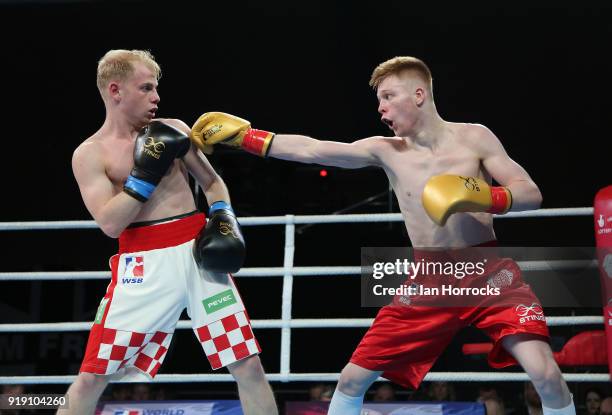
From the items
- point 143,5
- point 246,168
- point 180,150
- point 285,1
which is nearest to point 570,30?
point 285,1

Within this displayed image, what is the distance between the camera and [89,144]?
2762 millimetres

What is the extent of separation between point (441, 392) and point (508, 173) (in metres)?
3.02

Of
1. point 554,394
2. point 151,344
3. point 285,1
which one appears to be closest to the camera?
point 554,394

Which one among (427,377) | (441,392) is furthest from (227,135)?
(441,392)

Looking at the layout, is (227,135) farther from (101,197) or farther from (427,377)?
(427,377)

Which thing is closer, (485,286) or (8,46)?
(485,286)

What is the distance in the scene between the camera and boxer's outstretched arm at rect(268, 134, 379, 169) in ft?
9.44

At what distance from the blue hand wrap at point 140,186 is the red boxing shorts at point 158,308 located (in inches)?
6.4

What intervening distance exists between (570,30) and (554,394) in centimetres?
496

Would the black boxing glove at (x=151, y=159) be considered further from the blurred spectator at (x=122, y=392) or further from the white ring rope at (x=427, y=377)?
the blurred spectator at (x=122, y=392)

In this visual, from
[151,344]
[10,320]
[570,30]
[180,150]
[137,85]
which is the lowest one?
[151,344]

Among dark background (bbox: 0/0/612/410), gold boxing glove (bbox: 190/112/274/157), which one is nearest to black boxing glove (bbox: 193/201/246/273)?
gold boxing glove (bbox: 190/112/274/157)

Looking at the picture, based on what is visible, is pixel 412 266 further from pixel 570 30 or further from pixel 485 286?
pixel 570 30

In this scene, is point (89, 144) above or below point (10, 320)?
below
